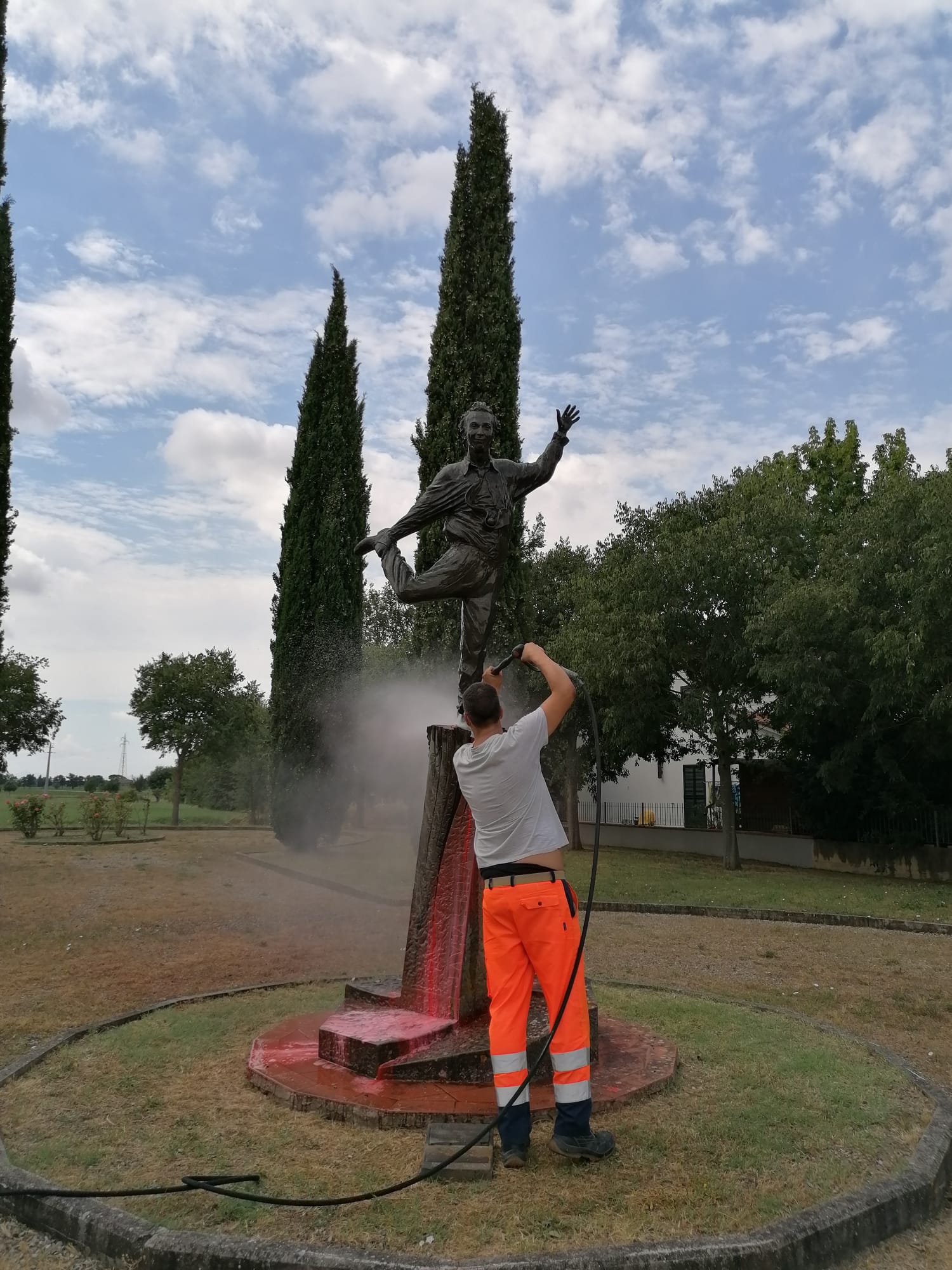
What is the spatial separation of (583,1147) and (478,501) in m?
3.25

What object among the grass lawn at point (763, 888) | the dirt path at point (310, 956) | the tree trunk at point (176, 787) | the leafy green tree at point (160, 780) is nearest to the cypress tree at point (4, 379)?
the dirt path at point (310, 956)

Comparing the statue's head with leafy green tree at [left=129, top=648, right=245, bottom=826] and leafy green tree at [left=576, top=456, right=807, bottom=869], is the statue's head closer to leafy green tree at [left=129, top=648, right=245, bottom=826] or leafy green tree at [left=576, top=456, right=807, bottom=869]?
leafy green tree at [left=576, top=456, right=807, bottom=869]

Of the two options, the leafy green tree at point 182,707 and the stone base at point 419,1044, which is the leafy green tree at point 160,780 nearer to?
the leafy green tree at point 182,707

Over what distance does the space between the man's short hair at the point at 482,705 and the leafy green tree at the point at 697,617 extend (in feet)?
43.6

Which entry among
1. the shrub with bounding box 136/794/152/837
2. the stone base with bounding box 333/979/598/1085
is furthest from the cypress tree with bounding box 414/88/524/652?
the shrub with bounding box 136/794/152/837

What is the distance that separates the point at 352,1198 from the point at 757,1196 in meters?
1.40

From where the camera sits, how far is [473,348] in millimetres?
15492

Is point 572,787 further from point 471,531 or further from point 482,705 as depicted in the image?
point 482,705

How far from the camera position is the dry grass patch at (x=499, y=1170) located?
305cm

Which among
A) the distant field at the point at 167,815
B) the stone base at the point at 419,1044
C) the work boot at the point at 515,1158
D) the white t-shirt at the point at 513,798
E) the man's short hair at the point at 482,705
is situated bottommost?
the distant field at the point at 167,815

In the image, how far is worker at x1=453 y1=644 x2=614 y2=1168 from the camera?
3.54m

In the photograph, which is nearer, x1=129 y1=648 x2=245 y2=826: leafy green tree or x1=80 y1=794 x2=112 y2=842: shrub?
x1=80 y1=794 x2=112 y2=842: shrub

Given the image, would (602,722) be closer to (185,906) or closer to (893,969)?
(185,906)

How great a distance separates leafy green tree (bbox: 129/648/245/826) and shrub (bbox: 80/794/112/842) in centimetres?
438
